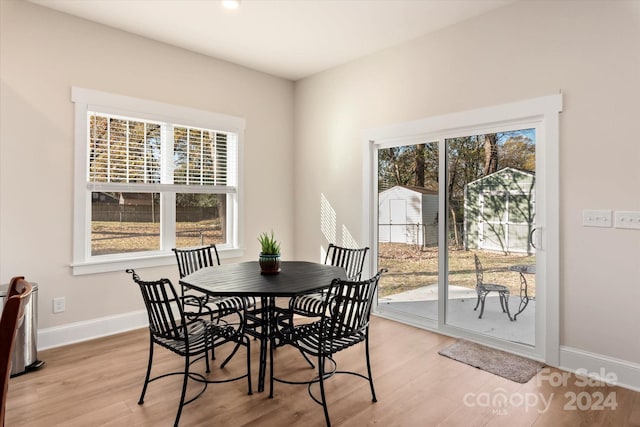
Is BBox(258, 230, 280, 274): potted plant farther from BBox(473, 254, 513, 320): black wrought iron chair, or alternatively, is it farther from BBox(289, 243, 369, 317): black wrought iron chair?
BBox(473, 254, 513, 320): black wrought iron chair

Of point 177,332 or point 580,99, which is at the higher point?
point 580,99

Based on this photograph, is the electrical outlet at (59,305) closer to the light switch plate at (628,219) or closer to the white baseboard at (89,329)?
the white baseboard at (89,329)

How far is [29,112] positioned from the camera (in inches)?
130

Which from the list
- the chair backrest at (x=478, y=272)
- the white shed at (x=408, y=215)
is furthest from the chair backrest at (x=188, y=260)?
the chair backrest at (x=478, y=272)

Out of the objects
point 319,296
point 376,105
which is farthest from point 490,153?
point 319,296

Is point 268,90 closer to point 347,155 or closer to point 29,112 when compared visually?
point 347,155

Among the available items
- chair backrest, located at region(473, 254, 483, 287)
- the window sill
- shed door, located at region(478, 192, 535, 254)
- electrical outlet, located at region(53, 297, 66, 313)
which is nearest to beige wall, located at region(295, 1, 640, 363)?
shed door, located at region(478, 192, 535, 254)

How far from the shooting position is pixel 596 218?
9.35ft

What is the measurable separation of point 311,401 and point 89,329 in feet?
7.97

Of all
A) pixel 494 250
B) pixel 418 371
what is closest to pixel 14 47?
pixel 418 371

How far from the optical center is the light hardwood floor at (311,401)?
2.29 m

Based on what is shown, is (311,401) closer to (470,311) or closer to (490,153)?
(470,311)

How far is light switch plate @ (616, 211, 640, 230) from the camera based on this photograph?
2676 millimetres

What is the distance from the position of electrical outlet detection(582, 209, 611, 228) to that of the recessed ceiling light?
329cm
